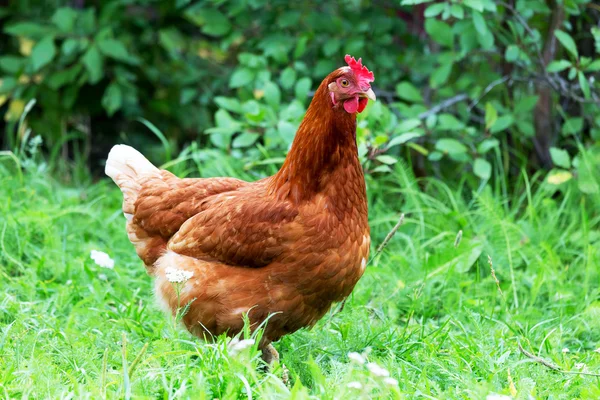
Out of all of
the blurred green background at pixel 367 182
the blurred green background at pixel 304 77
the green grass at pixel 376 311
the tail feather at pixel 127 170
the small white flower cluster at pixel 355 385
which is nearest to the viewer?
the small white flower cluster at pixel 355 385

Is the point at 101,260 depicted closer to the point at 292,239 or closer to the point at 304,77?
the point at 292,239

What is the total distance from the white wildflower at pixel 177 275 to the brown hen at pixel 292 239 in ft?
0.30

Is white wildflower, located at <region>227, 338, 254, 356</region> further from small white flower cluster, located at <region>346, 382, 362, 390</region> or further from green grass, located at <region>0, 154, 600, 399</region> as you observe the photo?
small white flower cluster, located at <region>346, 382, 362, 390</region>

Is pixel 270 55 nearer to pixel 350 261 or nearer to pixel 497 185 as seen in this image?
pixel 497 185

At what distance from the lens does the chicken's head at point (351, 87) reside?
3.14m

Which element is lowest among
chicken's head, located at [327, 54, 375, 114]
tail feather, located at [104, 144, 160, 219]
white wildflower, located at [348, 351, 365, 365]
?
white wildflower, located at [348, 351, 365, 365]

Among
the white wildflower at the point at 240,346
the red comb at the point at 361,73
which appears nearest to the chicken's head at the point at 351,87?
the red comb at the point at 361,73

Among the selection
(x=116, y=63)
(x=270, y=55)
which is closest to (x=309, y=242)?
(x=270, y=55)

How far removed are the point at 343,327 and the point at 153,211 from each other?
1.03 m

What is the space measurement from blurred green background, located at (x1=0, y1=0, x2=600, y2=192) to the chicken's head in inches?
50.7

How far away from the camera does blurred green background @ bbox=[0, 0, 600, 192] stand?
4.89 meters

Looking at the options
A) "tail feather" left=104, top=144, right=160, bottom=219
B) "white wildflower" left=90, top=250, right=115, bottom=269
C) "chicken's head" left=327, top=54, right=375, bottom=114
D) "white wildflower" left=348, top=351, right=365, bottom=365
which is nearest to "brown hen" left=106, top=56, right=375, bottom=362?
"chicken's head" left=327, top=54, right=375, bottom=114

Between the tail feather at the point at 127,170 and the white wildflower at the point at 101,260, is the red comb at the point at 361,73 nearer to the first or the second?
the tail feather at the point at 127,170

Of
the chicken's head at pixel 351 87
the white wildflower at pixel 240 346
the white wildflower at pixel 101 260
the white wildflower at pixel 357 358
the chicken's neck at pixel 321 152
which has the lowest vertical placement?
the white wildflower at pixel 101 260
